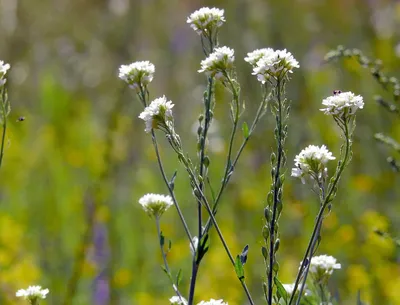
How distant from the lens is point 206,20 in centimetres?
105

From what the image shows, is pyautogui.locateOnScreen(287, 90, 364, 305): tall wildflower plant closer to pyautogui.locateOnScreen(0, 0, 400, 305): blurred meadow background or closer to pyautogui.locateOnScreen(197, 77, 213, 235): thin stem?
pyautogui.locateOnScreen(197, 77, 213, 235): thin stem

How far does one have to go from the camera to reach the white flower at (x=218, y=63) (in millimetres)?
975

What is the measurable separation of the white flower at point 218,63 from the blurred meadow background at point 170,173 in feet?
2.47

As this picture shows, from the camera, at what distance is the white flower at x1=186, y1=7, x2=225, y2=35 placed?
3.45ft

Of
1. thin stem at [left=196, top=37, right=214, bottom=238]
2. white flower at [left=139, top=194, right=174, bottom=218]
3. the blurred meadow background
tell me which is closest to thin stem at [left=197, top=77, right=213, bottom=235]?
thin stem at [left=196, top=37, right=214, bottom=238]

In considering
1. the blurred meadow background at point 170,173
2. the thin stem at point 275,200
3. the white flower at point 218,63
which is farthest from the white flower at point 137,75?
the blurred meadow background at point 170,173

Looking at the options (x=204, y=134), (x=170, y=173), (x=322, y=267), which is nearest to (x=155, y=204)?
(x=204, y=134)

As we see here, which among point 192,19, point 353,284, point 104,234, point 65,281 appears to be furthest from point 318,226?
point 104,234

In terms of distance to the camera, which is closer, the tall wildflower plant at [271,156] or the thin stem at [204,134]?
the tall wildflower plant at [271,156]

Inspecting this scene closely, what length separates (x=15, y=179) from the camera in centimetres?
309

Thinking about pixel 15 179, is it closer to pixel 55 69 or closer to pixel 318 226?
pixel 55 69

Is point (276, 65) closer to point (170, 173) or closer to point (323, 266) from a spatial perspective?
point (323, 266)

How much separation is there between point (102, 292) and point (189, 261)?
1.35 ft

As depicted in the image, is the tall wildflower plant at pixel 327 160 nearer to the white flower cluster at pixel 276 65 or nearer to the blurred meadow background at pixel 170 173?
the white flower cluster at pixel 276 65
